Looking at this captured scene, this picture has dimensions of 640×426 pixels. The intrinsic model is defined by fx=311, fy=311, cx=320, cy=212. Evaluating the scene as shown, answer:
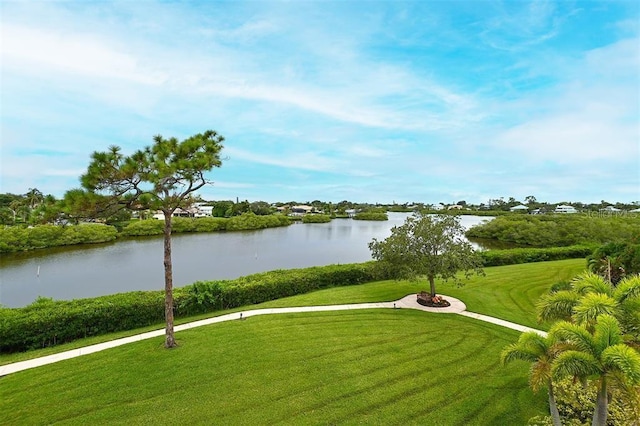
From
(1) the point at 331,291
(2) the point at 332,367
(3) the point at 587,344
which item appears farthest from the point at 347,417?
(1) the point at 331,291

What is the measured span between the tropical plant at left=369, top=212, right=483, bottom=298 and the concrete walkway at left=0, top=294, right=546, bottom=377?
1.21 meters

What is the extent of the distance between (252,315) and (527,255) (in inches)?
955

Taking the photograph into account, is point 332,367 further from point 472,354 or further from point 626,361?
point 626,361

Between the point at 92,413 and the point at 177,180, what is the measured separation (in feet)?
18.6

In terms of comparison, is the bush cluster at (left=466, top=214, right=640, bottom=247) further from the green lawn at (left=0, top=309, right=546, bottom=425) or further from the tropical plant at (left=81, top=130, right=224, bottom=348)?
the tropical plant at (left=81, top=130, right=224, bottom=348)

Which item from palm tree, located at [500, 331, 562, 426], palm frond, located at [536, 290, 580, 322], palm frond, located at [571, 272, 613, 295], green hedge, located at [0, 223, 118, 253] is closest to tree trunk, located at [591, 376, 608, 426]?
palm tree, located at [500, 331, 562, 426]

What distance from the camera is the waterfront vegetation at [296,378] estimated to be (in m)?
A: 6.51

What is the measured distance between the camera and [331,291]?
16.6 meters

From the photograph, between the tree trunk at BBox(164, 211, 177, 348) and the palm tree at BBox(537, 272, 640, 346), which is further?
the tree trunk at BBox(164, 211, 177, 348)

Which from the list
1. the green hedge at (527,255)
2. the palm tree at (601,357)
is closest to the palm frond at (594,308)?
the palm tree at (601,357)

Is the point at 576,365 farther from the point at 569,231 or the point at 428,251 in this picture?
the point at 569,231

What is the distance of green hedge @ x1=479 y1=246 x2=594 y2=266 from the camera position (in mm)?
24950

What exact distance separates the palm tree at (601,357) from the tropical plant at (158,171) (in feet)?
28.2

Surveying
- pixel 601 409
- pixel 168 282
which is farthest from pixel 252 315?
pixel 601 409
